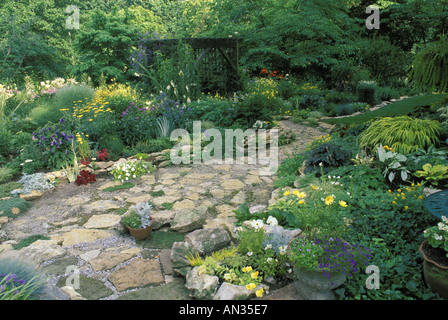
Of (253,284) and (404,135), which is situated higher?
(404,135)

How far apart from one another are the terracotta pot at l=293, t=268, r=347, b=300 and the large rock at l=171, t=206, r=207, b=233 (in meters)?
1.52

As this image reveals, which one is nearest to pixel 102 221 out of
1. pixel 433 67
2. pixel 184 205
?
pixel 184 205

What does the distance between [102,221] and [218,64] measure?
25.0ft

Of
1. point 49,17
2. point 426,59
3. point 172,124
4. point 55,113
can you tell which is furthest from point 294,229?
point 49,17

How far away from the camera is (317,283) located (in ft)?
7.41

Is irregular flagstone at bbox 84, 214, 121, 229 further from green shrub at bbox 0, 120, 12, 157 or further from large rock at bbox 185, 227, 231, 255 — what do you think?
green shrub at bbox 0, 120, 12, 157

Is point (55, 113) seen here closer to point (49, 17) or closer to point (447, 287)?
point (447, 287)

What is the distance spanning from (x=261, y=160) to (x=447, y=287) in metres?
3.99

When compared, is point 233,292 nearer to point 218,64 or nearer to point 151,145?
point 151,145

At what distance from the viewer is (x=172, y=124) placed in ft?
23.9

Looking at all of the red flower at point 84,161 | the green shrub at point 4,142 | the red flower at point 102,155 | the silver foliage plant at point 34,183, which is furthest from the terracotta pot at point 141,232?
the green shrub at point 4,142

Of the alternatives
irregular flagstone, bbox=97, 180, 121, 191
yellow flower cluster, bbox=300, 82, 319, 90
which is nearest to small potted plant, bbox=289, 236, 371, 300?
irregular flagstone, bbox=97, 180, 121, 191

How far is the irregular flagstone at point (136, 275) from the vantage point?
2727 millimetres

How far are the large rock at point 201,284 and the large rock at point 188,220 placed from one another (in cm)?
99
